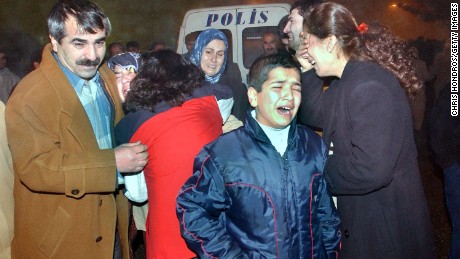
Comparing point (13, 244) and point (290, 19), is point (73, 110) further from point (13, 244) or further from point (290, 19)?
point (290, 19)

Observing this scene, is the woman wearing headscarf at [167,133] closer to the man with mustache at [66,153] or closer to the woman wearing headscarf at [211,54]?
the man with mustache at [66,153]

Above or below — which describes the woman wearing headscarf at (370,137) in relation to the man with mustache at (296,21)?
below

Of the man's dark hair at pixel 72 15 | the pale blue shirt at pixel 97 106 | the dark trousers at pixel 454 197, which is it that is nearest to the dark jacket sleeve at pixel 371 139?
the pale blue shirt at pixel 97 106

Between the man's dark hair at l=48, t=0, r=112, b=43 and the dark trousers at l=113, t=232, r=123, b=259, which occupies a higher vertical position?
the man's dark hair at l=48, t=0, r=112, b=43

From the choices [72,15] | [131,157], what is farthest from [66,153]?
[72,15]

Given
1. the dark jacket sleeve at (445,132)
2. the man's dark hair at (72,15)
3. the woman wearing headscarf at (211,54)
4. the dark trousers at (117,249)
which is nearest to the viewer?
the man's dark hair at (72,15)

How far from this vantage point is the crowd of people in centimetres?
210

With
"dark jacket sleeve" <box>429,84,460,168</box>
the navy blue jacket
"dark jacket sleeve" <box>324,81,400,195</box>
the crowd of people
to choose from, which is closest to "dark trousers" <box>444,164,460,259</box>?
"dark jacket sleeve" <box>429,84,460,168</box>

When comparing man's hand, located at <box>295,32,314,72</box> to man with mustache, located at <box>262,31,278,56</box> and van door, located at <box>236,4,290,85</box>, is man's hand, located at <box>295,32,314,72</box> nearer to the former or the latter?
man with mustache, located at <box>262,31,278,56</box>

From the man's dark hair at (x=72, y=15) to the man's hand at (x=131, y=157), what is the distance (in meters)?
0.75

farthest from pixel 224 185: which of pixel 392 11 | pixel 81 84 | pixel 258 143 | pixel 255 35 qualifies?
pixel 392 11

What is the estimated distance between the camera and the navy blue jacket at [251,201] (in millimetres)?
2074

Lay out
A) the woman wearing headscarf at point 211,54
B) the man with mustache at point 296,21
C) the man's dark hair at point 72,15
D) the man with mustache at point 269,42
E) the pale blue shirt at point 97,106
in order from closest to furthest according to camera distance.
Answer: the man's dark hair at point 72,15
the pale blue shirt at point 97,106
the man with mustache at point 296,21
the woman wearing headscarf at point 211,54
the man with mustache at point 269,42

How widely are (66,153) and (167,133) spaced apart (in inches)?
22.6
